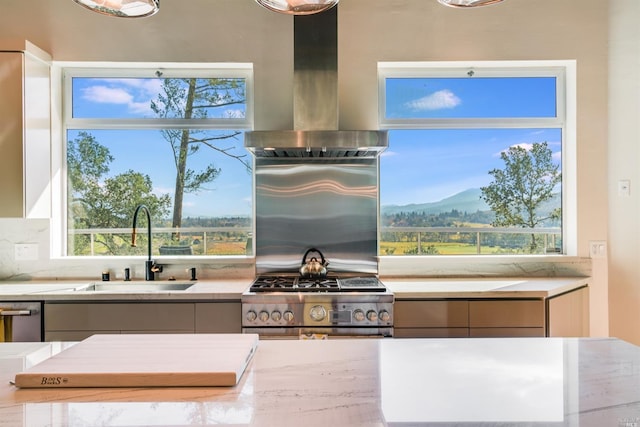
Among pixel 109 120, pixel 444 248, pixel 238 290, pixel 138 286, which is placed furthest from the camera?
pixel 444 248

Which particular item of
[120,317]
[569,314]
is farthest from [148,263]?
[569,314]

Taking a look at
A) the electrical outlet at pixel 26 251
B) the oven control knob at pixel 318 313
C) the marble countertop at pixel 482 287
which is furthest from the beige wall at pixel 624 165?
the electrical outlet at pixel 26 251

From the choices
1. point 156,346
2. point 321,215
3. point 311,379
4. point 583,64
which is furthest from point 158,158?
point 583,64

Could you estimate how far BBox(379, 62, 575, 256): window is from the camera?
125 inches

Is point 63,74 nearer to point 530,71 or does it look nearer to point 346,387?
point 346,387

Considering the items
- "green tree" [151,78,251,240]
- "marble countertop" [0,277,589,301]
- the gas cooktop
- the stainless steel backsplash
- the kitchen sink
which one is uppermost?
"green tree" [151,78,251,240]

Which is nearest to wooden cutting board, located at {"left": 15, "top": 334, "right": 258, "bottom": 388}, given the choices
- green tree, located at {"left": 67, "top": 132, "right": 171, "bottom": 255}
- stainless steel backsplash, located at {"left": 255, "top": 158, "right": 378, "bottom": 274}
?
stainless steel backsplash, located at {"left": 255, "top": 158, "right": 378, "bottom": 274}

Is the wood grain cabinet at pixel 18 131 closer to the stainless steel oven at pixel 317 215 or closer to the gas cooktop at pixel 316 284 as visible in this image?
the stainless steel oven at pixel 317 215

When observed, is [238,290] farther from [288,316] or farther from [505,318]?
[505,318]

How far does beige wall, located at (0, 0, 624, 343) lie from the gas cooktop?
3.70 ft

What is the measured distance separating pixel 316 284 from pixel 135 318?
108cm

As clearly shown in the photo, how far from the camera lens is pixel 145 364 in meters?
1.02

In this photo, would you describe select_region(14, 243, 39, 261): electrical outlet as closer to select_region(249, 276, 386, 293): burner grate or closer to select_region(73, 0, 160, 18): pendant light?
select_region(249, 276, 386, 293): burner grate

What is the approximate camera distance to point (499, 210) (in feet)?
10.5
